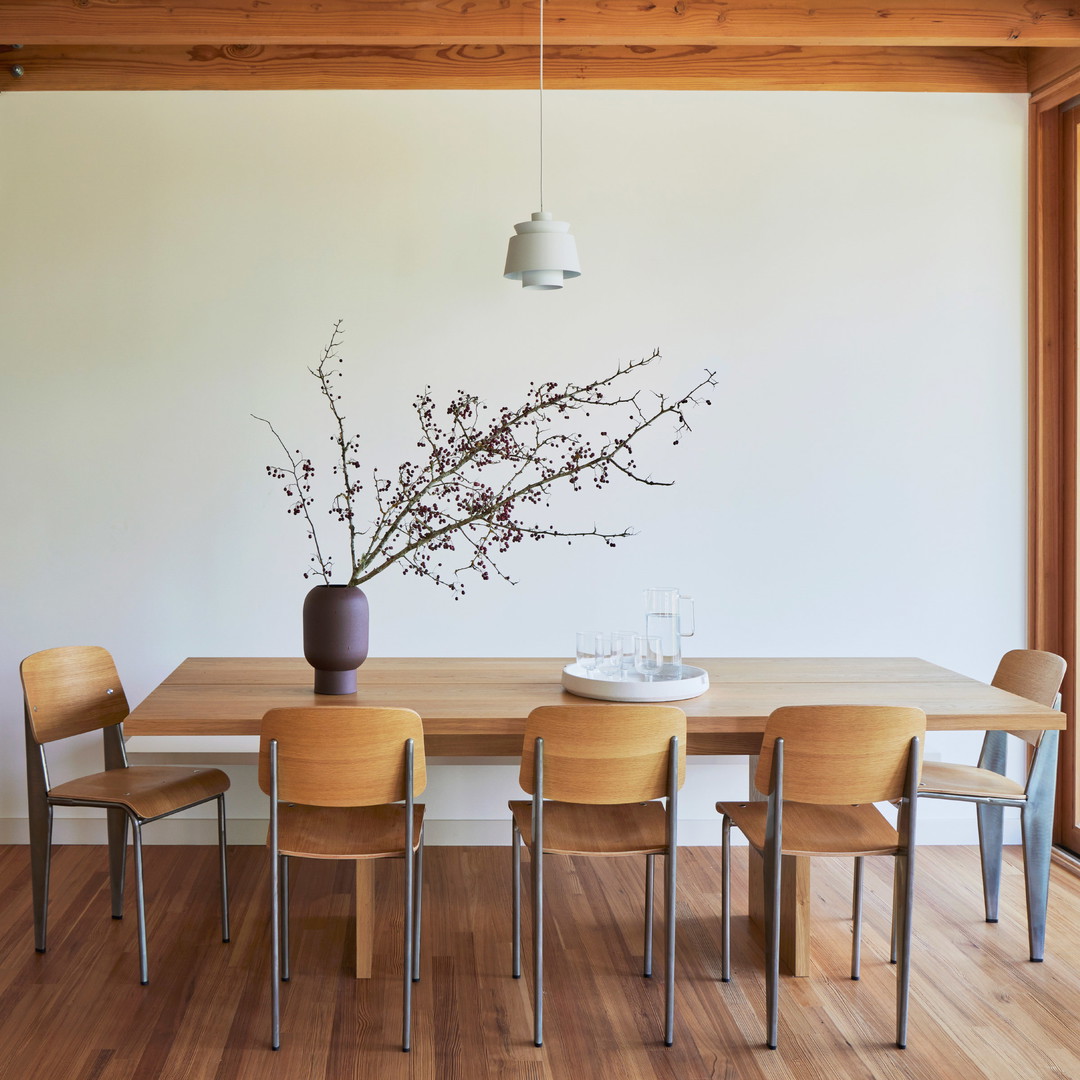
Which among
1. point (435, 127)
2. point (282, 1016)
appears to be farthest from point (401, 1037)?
point (435, 127)

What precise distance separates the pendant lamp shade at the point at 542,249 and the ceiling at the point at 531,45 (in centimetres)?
83

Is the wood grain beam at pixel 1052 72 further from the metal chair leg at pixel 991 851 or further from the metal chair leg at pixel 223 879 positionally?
the metal chair leg at pixel 223 879

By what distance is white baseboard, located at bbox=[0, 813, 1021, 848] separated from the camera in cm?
379

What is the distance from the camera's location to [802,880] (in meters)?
2.79

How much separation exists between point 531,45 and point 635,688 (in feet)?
7.98

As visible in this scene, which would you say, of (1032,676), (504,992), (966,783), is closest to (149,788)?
(504,992)

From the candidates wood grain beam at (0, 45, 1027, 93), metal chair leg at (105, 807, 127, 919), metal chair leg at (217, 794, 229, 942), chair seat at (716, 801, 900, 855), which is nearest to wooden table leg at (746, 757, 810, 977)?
chair seat at (716, 801, 900, 855)

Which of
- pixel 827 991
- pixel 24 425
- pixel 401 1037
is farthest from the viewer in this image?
pixel 24 425

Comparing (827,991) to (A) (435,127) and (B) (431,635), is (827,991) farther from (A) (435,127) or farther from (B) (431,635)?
(A) (435,127)

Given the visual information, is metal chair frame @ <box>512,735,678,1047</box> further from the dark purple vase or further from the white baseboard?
the white baseboard

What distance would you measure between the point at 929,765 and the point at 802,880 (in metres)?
0.61

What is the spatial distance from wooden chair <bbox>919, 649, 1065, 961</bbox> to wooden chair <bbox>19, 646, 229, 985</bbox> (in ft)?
6.75

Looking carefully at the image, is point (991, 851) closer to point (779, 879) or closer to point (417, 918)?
point (779, 879)

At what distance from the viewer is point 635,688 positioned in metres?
2.71
